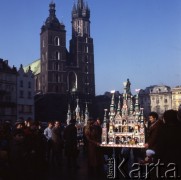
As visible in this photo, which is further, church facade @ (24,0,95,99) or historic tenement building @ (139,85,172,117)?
historic tenement building @ (139,85,172,117)

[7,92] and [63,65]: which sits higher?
[63,65]

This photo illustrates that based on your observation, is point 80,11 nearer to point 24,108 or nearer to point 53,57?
point 53,57

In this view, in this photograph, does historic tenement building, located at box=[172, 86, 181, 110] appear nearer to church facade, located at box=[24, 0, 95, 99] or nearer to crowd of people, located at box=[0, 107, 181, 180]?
church facade, located at box=[24, 0, 95, 99]

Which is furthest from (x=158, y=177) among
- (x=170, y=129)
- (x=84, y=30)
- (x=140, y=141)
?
(x=84, y=30)

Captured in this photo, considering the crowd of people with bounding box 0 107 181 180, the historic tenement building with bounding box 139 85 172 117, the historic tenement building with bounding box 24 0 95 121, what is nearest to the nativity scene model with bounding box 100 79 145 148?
the crowd of people with bounding box 0 107 181 180

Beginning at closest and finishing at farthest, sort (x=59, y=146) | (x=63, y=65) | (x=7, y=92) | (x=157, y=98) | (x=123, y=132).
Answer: (x=59, y=146) → (x=123, y=132) → (x=7, y=92) → (x=63, y=65) → (x=157, y=98)

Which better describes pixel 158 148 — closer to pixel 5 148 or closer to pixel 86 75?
pixel 5 148

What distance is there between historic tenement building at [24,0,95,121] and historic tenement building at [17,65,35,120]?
34.8 ft

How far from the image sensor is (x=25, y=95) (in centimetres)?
6309

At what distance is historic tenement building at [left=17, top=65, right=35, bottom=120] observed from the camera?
6188 cm

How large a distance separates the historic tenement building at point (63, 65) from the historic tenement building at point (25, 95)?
34.8ft

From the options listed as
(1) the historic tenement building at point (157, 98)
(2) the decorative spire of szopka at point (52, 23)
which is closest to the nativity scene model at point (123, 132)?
(2) the decorative spire of szopka at point (52, 23)

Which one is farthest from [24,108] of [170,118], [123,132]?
[170,118]

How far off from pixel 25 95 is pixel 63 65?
24.5m
